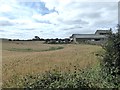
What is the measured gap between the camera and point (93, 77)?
336 inches

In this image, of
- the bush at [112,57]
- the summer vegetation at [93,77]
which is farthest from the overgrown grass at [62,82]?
the bush at [112,57]

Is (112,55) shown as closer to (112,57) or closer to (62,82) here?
(112,57)

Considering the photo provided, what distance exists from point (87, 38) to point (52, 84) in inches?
2983

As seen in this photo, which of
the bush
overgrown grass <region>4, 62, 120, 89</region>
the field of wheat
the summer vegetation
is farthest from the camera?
the field of wheat

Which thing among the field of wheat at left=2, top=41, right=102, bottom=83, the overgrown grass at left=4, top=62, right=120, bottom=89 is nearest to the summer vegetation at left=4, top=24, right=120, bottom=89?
the overgrown grass at left=4, top=62, right=120, bottom=89

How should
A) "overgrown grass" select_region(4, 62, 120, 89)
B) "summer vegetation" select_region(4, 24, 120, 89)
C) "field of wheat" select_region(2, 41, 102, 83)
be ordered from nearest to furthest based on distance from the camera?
1. "overgrown grass" select_region(4, 62, 120, 89)
2. "summer vegetation" select_region(4, 24, 120, 89)
3. "field of wheat" select_region(2, 41, 102, 83)

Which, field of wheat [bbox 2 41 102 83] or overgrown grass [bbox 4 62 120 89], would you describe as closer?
overgrown grass [bbox 4 62 120 89]

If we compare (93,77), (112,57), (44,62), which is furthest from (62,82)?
(44,62)

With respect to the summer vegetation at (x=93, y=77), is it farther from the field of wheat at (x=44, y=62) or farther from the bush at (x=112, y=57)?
the field of wheat at (x=44, y=62)

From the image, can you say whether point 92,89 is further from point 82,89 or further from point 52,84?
point 52,84

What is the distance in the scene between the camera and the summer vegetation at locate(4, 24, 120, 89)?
23.0ft

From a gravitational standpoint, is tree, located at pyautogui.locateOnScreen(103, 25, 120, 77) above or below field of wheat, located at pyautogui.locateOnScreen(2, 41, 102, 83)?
above

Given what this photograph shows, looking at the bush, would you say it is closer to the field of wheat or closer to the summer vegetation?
the summer vegetation

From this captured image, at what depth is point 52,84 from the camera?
271 inches
